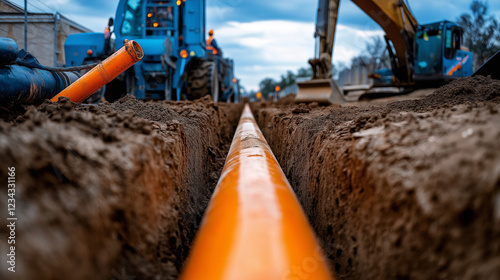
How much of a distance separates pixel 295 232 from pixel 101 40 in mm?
6764

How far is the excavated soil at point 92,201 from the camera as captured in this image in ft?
2.87

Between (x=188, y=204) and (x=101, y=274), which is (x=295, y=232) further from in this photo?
(x=188, y=204)

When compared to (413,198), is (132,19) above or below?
above

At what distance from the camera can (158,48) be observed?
21.3ft

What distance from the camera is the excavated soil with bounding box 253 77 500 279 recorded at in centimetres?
95

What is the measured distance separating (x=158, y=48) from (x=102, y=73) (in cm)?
331

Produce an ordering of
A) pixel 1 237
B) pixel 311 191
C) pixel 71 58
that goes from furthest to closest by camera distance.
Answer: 1. pixel 71 58
2. pixel 311 191
3. pixel 1 237

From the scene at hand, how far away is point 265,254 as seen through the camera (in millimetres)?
1230

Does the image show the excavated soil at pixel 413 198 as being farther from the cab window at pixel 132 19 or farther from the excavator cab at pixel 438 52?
the excavator cab at pixel 438 52

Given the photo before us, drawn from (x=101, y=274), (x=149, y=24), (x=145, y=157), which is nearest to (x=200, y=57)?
(x=149, y=24)

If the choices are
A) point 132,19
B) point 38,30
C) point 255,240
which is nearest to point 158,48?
point 132,19

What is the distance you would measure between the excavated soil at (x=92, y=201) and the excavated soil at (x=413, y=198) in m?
0.85

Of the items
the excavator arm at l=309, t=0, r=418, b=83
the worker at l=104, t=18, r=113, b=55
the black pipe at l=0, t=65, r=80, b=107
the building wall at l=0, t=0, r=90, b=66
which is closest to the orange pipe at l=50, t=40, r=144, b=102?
the black pipe at l=0, t=65, r=80, b=107

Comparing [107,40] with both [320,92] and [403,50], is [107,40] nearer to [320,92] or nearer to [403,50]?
[320,92]
